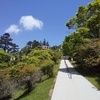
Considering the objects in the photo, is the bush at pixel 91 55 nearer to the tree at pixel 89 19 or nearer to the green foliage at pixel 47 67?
the green foliage at pixel 47 67

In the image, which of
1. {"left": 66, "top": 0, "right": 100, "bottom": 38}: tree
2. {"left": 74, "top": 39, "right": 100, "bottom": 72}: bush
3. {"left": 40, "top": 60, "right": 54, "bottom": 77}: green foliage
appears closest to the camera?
{"left": 40, "top": 60, "right": 54, "bottom": 77}: green foliage

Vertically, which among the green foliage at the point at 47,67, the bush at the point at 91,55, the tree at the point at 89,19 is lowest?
the green foliage at the point at 47,67

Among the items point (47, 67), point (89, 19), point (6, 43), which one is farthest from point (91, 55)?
point (6, 43)

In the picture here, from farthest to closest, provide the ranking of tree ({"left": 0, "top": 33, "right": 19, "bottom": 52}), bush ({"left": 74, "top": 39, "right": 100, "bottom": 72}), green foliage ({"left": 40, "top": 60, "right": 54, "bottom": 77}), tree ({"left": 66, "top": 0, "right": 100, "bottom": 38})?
tree ({"left": 0, "top": 33, "right": 19, "bottom": 52}) → tree ({"left": 66, "top": 0, "right": 100, "bottom": 38}) → bush ({"left": 74, "top": 39, "right": 100, "bottom": 72}) → green foliage ({"left": 40, "top": 60, "right": 54, "bottom": 77})

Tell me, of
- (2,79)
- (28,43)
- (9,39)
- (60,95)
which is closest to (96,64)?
(60,95)

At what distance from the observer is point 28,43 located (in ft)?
355

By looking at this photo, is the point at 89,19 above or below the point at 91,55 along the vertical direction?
above

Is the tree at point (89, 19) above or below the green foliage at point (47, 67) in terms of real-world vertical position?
above

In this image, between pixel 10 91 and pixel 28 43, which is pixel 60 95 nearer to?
pixel 10 91

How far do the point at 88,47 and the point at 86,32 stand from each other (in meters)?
5.44

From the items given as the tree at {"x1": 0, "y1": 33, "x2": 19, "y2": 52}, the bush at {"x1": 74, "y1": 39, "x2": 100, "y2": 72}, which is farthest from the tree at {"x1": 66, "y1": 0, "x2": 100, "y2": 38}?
the tree at {"x1": 0, "y1": 33, "x2": 19, "y2": 52}

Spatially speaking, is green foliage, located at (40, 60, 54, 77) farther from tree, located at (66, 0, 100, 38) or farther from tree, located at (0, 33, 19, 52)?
tree, located at (0, 33, 19, 52)

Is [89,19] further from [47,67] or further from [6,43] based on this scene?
[6,43]

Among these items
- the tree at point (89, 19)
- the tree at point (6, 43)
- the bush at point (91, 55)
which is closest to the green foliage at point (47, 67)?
the bush at point (91, 55)
